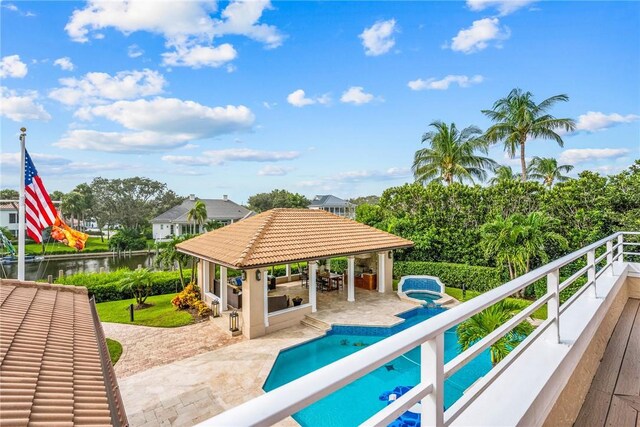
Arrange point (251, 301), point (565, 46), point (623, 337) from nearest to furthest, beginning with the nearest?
point (623, 337) → point (251, 301) → point (565, 46)

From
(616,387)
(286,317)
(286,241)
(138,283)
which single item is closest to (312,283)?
(286,317)

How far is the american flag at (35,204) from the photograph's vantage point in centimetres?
1094

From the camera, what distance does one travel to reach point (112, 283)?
17.6m

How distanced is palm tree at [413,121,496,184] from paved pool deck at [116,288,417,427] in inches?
660

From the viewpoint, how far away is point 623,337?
4.45 meters

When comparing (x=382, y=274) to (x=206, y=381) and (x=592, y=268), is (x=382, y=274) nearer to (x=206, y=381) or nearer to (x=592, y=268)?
(x=206, y=381)

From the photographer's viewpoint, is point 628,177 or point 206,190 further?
point 206,190

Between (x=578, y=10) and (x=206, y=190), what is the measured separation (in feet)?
181

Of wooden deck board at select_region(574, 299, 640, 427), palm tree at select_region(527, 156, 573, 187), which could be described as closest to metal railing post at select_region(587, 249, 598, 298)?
wooden deck board at select_region(574, 299, 640, 427)

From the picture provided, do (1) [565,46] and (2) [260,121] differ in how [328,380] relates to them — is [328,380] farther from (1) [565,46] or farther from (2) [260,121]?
(2) [260,121]

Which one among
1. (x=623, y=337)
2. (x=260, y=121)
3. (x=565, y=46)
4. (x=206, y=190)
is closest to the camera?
(x=623, y=337)

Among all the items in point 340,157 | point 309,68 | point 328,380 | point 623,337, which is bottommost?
point 623,337

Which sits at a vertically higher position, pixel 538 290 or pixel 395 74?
pixel 395 74

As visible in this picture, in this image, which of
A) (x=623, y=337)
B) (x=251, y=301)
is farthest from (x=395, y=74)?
(x=623, y=337)
